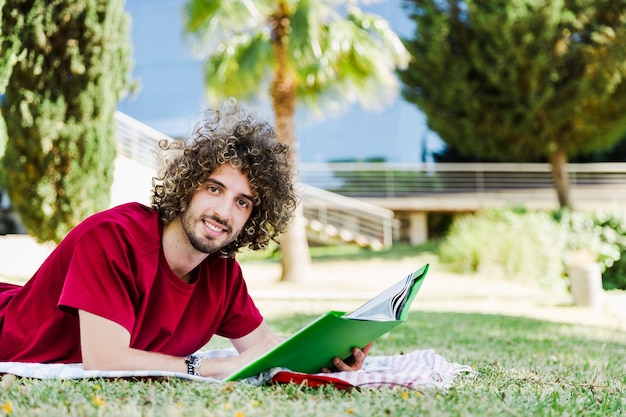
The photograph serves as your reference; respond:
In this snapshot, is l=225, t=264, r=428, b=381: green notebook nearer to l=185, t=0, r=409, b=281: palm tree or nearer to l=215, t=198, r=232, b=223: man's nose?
l=215, t=198, r=232, b=223: man's nose

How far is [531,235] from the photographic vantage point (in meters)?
13.5

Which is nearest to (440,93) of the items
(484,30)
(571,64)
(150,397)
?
(484,30)

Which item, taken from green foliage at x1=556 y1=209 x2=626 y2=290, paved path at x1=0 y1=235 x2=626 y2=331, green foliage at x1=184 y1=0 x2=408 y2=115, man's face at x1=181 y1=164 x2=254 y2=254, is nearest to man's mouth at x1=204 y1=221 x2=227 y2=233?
man's face at x1=181 y1=164 x2=254 y2=254

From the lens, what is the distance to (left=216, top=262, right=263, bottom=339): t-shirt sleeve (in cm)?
331

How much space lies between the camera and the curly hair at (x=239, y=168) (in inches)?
120

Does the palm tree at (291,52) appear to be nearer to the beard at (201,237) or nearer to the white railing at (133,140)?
the white railing at (133,140)

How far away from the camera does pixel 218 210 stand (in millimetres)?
2908

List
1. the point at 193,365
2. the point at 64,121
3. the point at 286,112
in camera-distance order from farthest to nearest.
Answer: the point at 286,112 → the point at 64,121 → the point at 193,365

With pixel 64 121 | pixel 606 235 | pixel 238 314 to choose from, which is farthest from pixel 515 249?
pixel 238 314

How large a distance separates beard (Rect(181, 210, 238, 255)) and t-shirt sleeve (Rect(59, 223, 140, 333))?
0.88 feet

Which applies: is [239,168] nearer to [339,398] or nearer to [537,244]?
[339,398]

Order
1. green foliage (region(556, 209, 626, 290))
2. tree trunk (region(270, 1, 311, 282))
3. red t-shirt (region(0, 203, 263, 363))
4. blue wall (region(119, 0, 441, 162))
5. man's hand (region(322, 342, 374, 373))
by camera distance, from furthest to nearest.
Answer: blue wall (region(119, 0, 441, 162))
green foliage (region(556, 209, 626, 290))
tree trunk (region(270, 1, 311, 282))
man's hand (region(322, 342, 374, 373))
red t-shirt (region(0, 203, 263, 363))

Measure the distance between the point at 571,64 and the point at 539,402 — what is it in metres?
14.9

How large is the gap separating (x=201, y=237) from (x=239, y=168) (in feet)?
1.28
